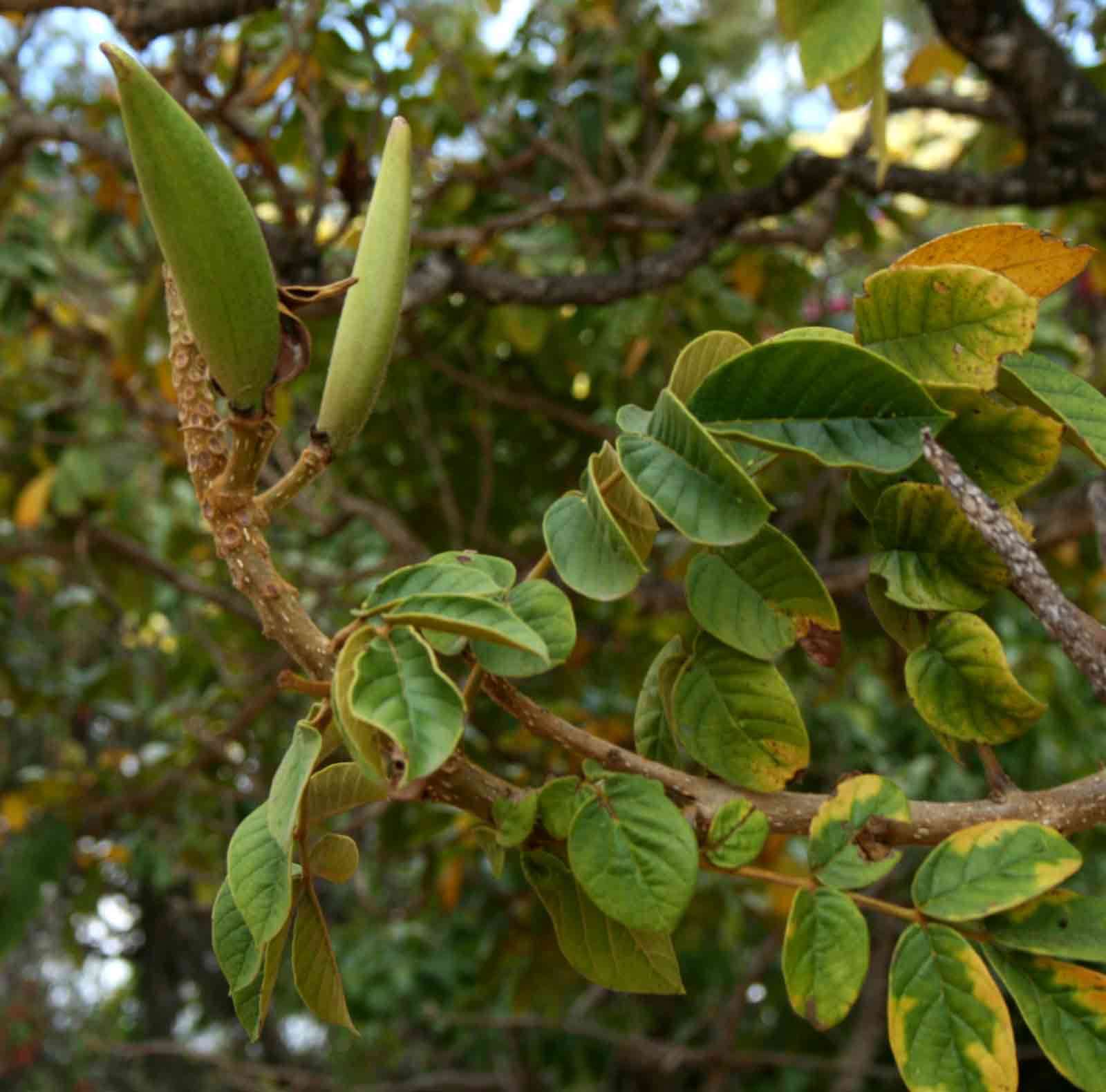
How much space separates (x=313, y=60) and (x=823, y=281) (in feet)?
3.02

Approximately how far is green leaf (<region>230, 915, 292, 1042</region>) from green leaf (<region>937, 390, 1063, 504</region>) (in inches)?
13.7

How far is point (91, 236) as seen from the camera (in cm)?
245

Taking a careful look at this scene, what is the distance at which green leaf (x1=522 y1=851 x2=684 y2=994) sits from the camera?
56cm

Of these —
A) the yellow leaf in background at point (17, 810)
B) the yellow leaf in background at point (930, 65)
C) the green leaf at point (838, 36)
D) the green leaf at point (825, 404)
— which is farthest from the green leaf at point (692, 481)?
the yellow leaf in background at point (17, 810)

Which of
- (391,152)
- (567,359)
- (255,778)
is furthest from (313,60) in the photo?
(391,152)

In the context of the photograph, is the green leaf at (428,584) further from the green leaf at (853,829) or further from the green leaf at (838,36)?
the green leaf at (838,36)

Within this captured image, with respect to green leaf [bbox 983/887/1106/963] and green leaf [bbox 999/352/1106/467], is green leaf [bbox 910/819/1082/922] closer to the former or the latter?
green leaf [bbox 983/887/1106/963]

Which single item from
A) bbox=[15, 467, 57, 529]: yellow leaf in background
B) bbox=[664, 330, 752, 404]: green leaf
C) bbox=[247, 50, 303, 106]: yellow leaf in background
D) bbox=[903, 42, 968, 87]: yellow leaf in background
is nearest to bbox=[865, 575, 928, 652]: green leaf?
bbox=[664, 330, 752, 404]: green leaf

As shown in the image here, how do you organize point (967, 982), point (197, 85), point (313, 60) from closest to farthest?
1. point (967, 982)
2. point (197, 85)
3. point (313, 60)

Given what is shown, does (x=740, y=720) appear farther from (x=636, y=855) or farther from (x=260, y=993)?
(x=260, y=993)

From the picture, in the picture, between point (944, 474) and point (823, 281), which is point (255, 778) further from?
point (944, 474)

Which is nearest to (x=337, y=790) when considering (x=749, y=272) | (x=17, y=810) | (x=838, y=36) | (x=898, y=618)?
(x=898, y=618)

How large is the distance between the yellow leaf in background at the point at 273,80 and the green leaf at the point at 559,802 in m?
1.49

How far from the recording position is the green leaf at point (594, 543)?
52 cm
